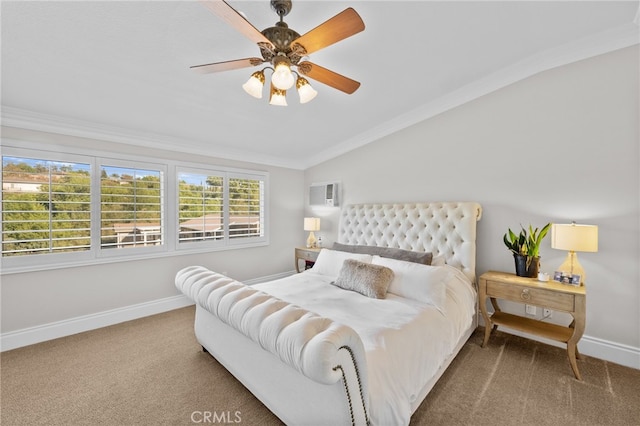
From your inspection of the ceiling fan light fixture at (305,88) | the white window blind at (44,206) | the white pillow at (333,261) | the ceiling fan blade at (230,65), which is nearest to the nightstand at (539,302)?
the white pillow at (333,261)

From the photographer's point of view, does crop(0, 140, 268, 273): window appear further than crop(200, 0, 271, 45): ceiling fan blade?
Yes

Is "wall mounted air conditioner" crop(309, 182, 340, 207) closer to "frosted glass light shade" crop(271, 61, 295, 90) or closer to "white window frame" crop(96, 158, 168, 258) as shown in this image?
"white window frame" crop(96, 158, 168, 258)

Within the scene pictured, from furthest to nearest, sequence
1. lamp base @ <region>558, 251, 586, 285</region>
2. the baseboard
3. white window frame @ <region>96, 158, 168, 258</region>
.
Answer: white window frame @ <region>96, 158, 168, 258</region>
lamp base @ <region>558, 251, 586, 285</region>
the baseboard

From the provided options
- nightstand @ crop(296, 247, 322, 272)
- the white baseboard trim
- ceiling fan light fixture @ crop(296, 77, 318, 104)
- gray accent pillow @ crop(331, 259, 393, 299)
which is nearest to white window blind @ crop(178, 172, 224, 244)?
the white baseboard trim

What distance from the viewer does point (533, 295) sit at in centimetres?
241

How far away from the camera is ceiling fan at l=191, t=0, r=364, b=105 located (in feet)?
4.26

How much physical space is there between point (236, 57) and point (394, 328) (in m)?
2.54

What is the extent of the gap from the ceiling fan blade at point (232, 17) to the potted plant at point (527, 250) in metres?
2.90

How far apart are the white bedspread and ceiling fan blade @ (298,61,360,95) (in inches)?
67.5

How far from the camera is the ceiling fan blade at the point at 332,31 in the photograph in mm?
1287

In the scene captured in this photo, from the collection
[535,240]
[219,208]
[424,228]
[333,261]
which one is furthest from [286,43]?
[219,208]

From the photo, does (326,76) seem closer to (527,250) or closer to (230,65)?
(230,65)

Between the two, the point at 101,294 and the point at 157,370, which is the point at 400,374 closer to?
the point at 157,370

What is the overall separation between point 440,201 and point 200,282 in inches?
116
